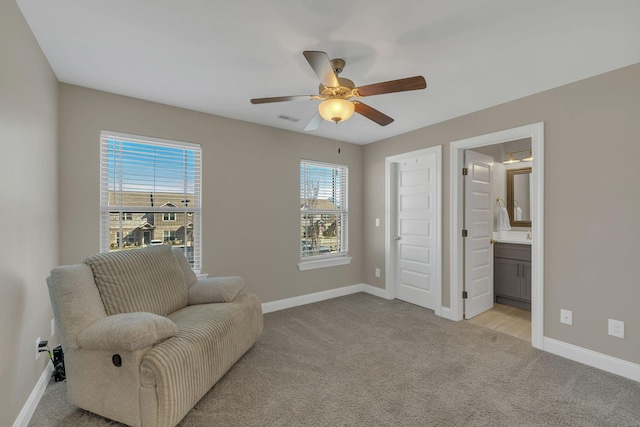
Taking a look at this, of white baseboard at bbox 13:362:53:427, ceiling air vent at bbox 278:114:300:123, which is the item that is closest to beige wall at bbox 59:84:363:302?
ceiling air vent at bbox 278:114:300:123

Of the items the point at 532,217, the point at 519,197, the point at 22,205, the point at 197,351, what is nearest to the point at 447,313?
the point at 532,217

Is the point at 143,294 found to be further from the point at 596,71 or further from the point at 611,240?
the point at 596,71

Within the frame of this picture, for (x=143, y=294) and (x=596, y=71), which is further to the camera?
(x=596, y=71)

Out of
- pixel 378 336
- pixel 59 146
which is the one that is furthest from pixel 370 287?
pixel 59 146

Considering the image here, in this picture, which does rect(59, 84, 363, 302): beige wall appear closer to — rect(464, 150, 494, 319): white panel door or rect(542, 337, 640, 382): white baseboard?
rect(464, 150, 494, 319): white panel door

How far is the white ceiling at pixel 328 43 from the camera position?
5.34ft

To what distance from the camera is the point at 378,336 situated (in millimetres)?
2998

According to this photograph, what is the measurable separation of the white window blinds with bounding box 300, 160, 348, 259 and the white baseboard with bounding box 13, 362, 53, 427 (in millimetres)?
2718

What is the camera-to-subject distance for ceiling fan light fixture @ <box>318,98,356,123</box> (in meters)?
2.01

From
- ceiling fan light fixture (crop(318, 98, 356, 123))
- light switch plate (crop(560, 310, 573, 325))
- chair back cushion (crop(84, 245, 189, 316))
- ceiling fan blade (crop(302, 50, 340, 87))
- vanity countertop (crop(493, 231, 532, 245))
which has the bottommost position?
light switch plate (crop(560, 310, 573, 325))

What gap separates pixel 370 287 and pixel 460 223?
5.91 feet

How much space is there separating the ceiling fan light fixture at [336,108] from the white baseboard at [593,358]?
2772mm

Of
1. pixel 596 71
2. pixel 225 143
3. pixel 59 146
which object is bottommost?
pixel 59 146

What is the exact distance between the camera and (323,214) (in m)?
4.39
